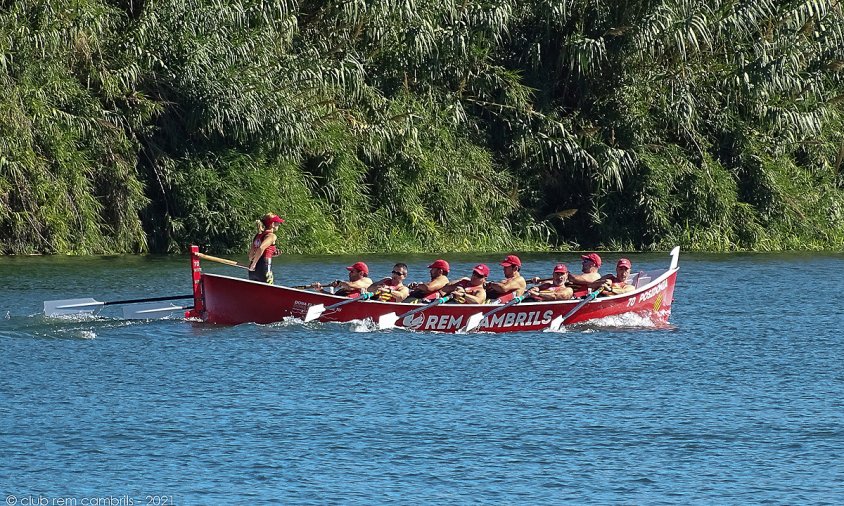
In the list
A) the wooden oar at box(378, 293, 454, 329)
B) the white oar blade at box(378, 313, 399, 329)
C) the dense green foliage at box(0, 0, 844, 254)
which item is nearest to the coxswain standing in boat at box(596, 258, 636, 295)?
the wooden oar at box(378, 293, 454, 329)

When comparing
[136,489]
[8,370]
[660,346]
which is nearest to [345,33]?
[660,346]

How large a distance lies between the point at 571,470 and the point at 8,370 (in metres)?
7.54

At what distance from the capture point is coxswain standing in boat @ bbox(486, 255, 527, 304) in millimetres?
23000

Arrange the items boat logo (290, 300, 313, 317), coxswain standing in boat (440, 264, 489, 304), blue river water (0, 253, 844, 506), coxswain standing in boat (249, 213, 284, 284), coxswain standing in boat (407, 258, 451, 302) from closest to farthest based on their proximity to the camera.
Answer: blue river water (0, 253, 844, 506) < boat logo (290, 300, 313, 317) < coxswain standing in boat (249, 213, 284, 284) < coxswain standing in boat (440, 264, 489, 304) < coxswain standing in boat (407, 258, 451, 302)

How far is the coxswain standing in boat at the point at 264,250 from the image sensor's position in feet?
71.2

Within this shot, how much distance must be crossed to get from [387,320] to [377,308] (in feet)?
0.76

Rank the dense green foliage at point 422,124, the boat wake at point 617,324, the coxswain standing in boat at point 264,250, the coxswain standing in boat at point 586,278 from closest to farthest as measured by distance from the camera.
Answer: the coxswain standing in boat at point 264,250 < the boat wake at point 617,324 < the coxswain standing in boat at point 586,278 < the dense green foliage at point 422,124

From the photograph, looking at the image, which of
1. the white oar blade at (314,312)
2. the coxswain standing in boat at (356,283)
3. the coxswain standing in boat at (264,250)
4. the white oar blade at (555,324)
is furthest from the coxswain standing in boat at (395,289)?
the white oar blade at (555,324)

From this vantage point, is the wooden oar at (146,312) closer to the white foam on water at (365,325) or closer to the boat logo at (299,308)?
Result: the boat logo at (299,308)

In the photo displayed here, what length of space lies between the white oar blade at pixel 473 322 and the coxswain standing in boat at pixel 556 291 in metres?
1.17

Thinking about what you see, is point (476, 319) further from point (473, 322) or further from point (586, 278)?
point (586, 278)

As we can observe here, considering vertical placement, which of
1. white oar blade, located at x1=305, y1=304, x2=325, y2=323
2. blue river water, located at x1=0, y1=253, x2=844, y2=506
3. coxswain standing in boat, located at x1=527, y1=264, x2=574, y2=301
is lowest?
blue river water, located at x1=0, y1=253, x2=844, y2=506

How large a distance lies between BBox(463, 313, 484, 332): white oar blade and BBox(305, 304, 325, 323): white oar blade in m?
2.21

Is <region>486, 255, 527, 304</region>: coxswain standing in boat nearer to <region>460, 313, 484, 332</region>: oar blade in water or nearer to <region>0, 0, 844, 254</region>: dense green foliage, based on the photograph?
<region>460, 313, 484, 332</region>: oar blade in water
